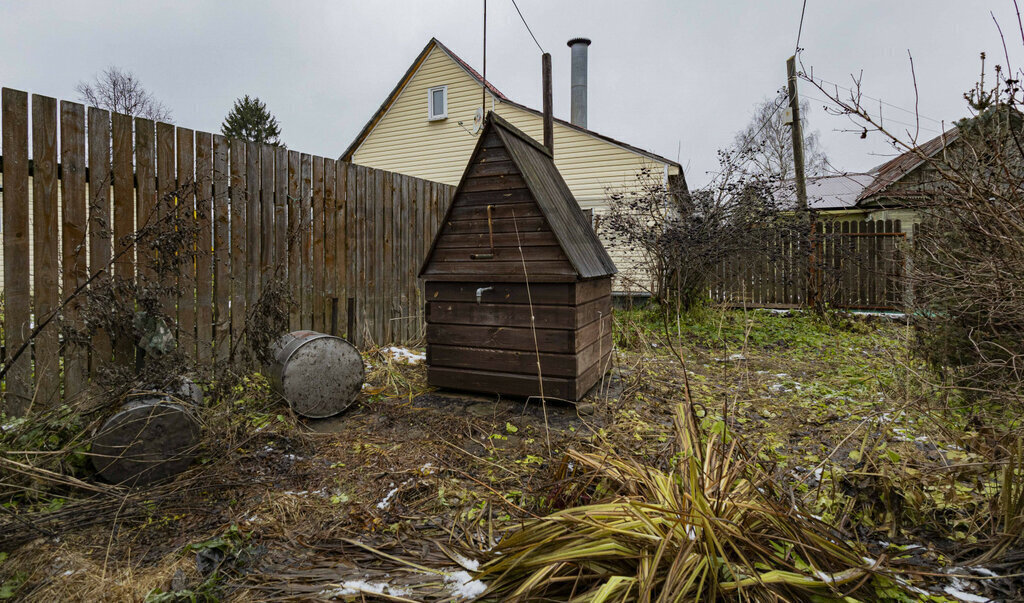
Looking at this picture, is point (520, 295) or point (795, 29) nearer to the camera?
point (520, 295)

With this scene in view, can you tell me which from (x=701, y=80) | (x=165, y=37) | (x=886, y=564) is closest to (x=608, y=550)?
(x=886, y=564)

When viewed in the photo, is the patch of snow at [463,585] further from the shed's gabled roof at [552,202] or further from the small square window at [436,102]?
the small square window at [436,102]

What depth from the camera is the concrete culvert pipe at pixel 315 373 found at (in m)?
3.48

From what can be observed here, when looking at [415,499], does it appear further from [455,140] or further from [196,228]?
[455,140]

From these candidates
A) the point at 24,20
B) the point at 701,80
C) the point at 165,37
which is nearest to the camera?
the point at 24,20

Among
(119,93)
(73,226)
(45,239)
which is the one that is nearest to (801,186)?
(73,226)

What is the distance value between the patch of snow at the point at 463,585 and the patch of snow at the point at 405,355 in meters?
3.78

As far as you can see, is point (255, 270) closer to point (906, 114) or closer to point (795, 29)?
point (906, 114)

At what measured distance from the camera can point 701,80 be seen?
25281 millimetres

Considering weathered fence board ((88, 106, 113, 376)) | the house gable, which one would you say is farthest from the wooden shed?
the house gable

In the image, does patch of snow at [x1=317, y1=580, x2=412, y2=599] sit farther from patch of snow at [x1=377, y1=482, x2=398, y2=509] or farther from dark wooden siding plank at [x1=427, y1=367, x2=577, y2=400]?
dark wooden siding plank at [x1=427, y1=367, x2=577, y2=400]

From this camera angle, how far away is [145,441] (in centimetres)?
253

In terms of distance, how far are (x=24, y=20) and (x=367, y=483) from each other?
24.6 m

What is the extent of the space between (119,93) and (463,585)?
31796mm
